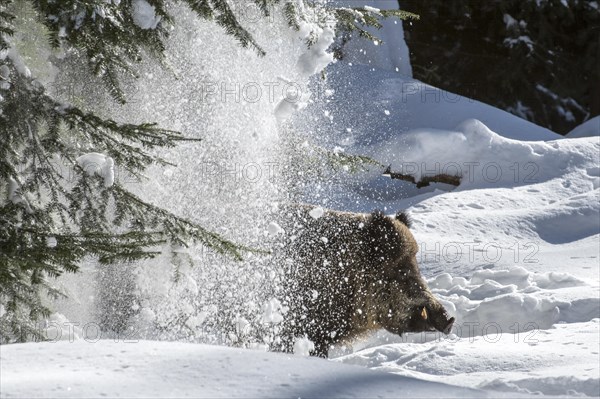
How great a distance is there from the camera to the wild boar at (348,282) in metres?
6.24

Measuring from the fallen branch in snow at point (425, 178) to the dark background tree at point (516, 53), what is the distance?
6.11 m

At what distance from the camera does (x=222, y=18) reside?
468 cm

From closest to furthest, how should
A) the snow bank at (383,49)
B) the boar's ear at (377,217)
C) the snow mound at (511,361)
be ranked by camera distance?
the snow mound at (511,361)
the boar's ear at (377,217)
the snow bank at (383,49)

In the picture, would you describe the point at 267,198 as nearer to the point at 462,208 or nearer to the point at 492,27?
the point at 462,208

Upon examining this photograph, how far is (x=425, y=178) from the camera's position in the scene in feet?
37.6

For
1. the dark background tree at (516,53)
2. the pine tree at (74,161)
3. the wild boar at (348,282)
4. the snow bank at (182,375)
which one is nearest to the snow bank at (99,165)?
the pine tree at (74,161)

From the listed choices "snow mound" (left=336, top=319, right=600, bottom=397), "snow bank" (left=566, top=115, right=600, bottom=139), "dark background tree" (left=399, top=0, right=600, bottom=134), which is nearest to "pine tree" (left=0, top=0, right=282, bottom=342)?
"snow mound" (left=336, top=319, right=600, bottom=397)

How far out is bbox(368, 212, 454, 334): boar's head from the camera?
6457mm

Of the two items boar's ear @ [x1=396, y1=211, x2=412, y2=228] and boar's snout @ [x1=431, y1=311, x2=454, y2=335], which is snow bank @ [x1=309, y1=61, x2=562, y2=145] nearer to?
boar's ear @ [x1=396, y1=211, x2=412, y2=228]

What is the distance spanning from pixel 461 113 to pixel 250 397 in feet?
33.4

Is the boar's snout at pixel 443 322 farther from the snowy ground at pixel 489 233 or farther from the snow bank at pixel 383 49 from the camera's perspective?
the snow bank at pixel 383 49

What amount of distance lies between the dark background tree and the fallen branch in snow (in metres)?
6.11

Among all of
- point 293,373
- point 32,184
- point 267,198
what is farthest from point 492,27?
point 293,373

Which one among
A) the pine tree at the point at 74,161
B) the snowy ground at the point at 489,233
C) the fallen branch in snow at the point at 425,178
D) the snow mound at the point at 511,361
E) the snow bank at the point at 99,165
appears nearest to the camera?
the pine tree at the point at 74,161
